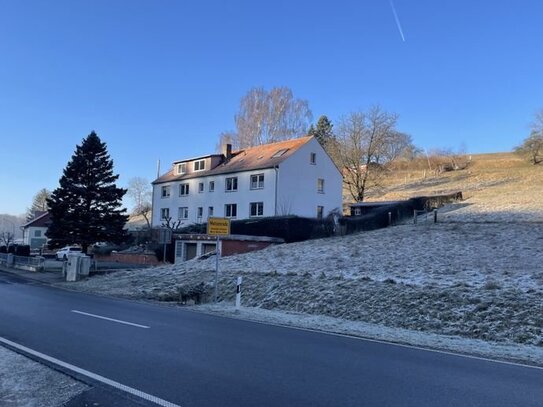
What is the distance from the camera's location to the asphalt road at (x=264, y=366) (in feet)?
20.5

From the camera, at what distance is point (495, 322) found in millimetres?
13195

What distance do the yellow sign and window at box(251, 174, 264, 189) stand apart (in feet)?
93.1

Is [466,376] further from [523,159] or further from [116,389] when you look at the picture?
[523,159]

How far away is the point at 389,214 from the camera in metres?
43.7

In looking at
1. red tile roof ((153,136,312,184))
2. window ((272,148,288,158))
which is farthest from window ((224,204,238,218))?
window ((272,148,288,158))

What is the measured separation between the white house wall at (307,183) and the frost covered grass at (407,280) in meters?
12.5

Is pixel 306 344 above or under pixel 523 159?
under

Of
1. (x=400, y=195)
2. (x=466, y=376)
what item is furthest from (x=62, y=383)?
(x=400, y=195)

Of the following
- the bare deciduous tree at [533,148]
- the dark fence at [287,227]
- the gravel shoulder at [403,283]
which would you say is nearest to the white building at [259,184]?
the dark fence at [287,227]

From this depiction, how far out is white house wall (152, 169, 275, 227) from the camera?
153ft

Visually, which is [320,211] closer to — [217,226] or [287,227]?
[287,227]

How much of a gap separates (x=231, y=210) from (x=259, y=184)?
445cm

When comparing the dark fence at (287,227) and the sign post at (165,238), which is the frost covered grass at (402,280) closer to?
the dark fence at (287,227)

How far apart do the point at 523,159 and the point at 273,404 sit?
90.0 m
